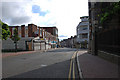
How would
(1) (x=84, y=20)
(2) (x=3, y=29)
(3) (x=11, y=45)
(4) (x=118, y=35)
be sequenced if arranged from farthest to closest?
(1) (x=84, y=20) < (3) (x=11, y=45) < (2) (x=3, y=29) < (4) (x=118, y=35)

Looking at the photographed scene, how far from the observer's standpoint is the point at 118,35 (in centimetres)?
1016

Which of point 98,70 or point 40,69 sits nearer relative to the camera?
point 98,70

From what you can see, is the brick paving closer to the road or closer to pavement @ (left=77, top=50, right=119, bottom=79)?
pavement @ (left=77, top=50, right=119, bottom=79)

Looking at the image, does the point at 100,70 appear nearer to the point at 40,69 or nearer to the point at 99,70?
the point at 99,70

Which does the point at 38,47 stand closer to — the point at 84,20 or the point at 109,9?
Answer: the point at 84,20

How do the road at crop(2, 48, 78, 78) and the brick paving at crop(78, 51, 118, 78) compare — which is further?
the road at crop(2, 48, 78, 78)

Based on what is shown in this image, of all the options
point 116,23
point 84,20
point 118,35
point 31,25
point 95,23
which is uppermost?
point 84,20

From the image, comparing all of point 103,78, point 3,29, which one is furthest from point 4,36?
point 103,78

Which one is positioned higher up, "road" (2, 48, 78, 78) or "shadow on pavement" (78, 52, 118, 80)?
"shadow on pavement" (78, 52, 118, 80)

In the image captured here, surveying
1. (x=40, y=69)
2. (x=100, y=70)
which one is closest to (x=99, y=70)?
(x=100, y=70)

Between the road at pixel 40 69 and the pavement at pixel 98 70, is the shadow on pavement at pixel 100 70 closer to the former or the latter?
the pavement at pixel 98 70

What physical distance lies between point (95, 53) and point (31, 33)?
3603 centimetres

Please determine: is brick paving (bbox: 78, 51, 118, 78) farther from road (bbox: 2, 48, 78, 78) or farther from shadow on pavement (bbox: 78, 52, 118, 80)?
road (bbox: 2, 48, 78, 78)

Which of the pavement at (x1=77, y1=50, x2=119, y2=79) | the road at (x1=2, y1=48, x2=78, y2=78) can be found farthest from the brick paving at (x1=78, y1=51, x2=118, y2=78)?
the road at (x1=2, y1=48, x2=78, y2=78)
